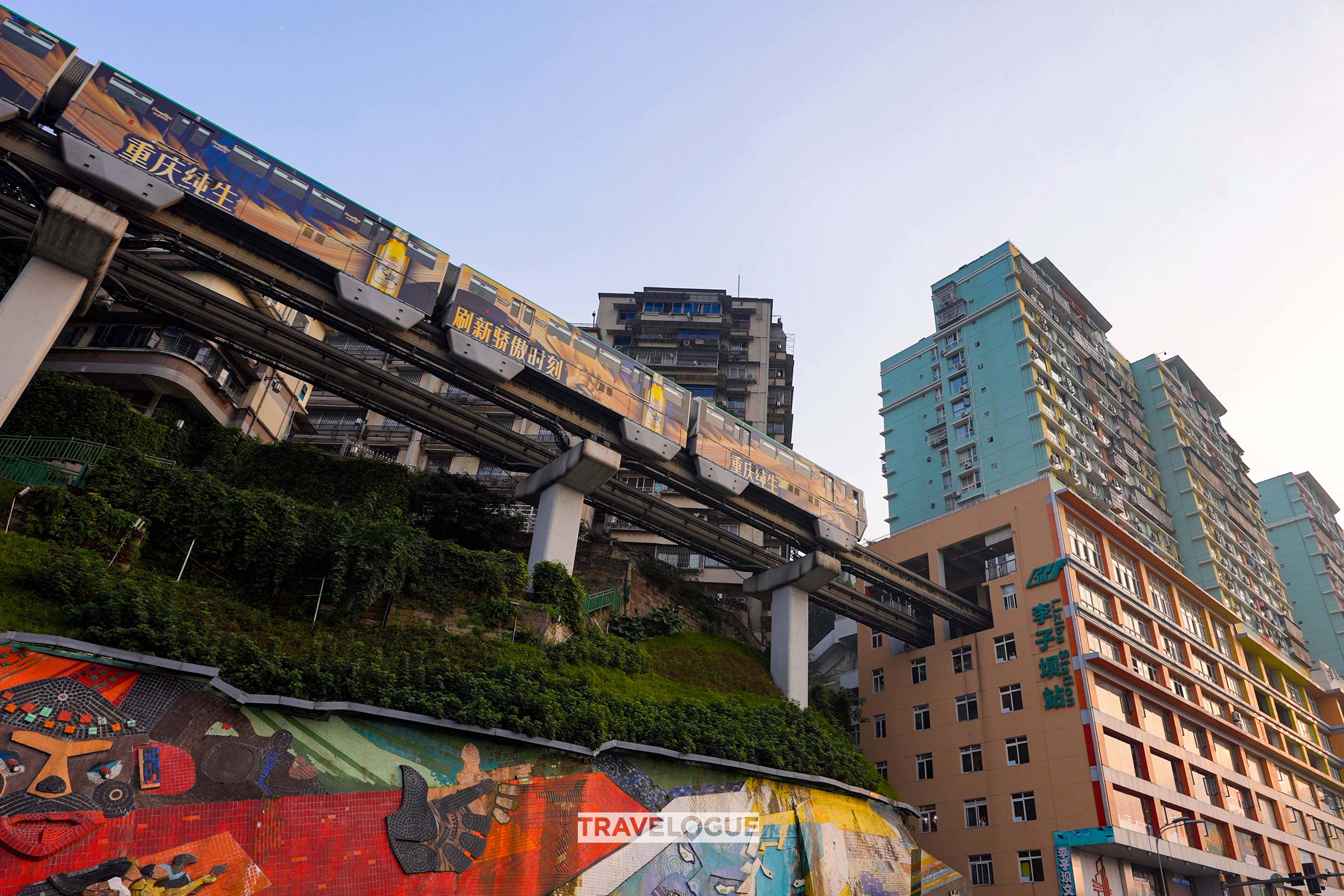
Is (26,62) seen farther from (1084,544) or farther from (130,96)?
(1084,544)

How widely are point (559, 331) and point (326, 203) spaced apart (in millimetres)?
9223

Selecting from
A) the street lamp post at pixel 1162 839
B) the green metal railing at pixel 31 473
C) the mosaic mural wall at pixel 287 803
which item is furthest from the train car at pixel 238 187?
the street lamp post at pixel 1162 839

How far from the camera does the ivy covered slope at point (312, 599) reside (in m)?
18.1

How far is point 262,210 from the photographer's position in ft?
86.1

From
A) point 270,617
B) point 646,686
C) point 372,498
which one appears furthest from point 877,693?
point 270,617

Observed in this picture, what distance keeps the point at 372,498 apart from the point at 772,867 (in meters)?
19.1

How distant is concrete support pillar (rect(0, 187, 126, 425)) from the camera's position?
21375 mm

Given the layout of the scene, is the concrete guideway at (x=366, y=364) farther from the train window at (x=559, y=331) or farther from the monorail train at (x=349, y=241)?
the train window at (x=559, y=331)

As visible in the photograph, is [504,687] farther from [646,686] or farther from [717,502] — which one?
[717,502]

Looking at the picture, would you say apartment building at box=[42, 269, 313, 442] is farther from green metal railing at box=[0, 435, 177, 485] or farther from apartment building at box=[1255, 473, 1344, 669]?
apartment building at box=[1255, 473, 1344, 669]

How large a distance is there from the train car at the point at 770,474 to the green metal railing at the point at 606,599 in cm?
609

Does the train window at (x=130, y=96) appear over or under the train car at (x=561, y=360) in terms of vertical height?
over

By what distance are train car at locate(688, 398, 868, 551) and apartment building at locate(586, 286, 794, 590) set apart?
17370 millimetres

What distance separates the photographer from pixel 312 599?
22.4 metres
